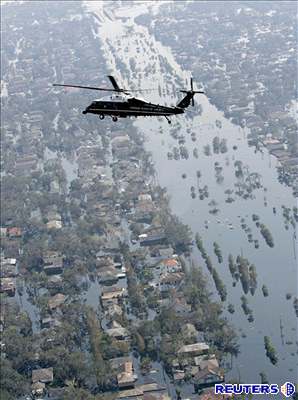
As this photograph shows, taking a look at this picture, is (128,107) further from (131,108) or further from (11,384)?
(11,384)

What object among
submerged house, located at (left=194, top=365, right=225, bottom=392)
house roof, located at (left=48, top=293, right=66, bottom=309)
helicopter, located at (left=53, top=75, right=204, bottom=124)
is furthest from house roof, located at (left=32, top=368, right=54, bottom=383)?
helicopter, located at (left=53, top=75, right=204, bottom=124)

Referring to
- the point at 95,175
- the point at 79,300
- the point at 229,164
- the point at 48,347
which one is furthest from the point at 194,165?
the point at 48,347

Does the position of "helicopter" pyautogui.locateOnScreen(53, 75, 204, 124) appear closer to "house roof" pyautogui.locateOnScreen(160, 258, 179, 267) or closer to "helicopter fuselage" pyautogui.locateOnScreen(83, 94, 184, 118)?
"helicopter fuselage" pyautogui.locateOnScreen(83, 94, 184, 118)

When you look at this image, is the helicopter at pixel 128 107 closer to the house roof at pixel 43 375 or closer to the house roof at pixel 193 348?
the house roof at pixel 193 348

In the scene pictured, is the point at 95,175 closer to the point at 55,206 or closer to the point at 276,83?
the point at 55,206

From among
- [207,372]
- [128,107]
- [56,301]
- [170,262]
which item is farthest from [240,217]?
[128,107]

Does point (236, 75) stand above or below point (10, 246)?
above

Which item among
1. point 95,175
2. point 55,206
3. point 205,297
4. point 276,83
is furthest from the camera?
point 276,83

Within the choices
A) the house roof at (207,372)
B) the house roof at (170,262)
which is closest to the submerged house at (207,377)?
the house roof at (207,372)

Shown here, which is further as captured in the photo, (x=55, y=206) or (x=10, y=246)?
(x=55, y=206)
